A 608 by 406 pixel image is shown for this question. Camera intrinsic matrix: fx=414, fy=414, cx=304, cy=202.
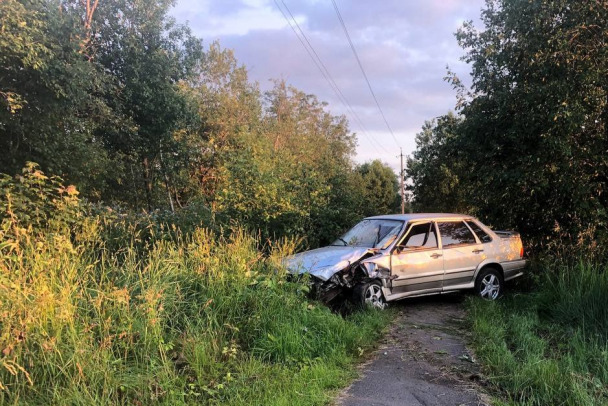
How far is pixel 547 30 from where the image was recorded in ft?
29.4

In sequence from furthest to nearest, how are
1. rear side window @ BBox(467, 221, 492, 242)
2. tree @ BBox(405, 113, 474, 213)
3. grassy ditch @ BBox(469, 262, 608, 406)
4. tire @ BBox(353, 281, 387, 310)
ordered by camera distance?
tree @ BBox(405, 113, 474, 213) < rear side window @ BBox(467, 221, 492, 242) < tire @ BBox(353, 281, 387, 310) < grassy ditch @ BBox(469, 262, 608, 406)

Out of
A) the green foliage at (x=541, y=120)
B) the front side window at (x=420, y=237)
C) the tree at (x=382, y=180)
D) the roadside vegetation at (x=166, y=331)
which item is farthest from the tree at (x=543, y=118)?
the tree at (x=382, y=180)

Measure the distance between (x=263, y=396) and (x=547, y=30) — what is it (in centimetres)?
949

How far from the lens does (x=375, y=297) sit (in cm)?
650

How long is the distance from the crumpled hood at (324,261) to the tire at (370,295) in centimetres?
43

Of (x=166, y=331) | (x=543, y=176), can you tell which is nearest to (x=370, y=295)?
(x=166, y=331)

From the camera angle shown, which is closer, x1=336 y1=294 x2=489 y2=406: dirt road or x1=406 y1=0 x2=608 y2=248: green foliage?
x1=336 y1=294 x2=489 y2=406: dirt road

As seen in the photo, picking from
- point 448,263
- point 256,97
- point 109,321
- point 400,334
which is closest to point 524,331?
point 400,334

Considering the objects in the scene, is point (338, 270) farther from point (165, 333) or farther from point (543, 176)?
point (543, 176)

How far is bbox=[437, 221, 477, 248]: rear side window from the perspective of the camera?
754 cm

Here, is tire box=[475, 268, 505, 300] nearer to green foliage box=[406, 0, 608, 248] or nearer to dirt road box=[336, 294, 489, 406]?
dirt road box=[336, 294, 489, 406]

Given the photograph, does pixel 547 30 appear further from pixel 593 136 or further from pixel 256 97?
pixel 256 97

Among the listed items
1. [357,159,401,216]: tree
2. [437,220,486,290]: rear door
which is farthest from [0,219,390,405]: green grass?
[357,159,401,216]: tree

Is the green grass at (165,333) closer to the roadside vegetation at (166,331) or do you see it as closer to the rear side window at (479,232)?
the roadside vegetation at (166,331)
